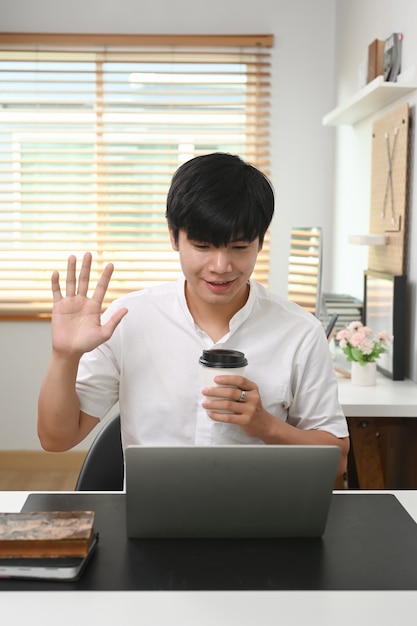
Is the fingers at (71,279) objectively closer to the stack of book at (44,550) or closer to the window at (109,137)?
the stack of book at (44,550)

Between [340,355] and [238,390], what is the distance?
1892 millimetres

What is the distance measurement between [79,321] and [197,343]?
0.93 feet

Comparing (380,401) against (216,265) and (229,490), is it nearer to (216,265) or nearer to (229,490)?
(216,265)

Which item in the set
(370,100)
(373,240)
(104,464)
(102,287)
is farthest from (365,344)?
(102,287)

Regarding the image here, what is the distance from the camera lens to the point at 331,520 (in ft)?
4.41

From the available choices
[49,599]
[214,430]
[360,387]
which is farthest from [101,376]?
[360,387]

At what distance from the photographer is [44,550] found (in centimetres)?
112

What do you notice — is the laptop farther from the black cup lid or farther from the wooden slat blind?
the wooden slat blind

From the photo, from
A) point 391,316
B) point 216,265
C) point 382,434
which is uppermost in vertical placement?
point 216,265

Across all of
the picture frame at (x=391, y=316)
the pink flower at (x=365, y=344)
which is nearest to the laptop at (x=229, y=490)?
the pink flower at (x=365, y=344)

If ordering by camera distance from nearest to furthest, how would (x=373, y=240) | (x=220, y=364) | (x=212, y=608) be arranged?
(x=212, y=608) < (x=220, y=364) < (x=373, y=240)

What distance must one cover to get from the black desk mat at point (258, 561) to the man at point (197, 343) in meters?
0.30

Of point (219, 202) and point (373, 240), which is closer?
point (219, 202)

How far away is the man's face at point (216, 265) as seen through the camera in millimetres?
1507
